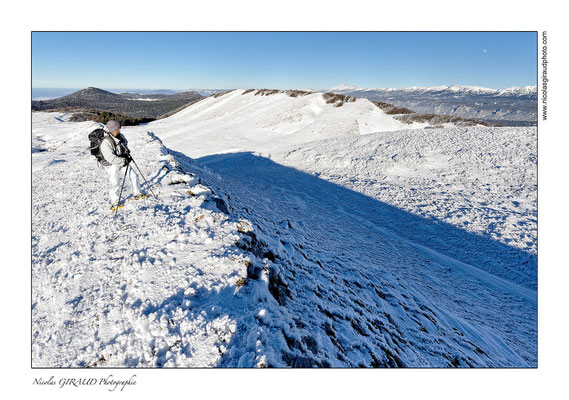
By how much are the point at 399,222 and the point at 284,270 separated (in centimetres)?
868

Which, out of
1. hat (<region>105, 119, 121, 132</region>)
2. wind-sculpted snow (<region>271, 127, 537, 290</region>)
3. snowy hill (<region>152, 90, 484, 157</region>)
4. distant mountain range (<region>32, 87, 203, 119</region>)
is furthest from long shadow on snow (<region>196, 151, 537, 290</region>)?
distant mountain range (<region>32, 87, 203, 119</region>)

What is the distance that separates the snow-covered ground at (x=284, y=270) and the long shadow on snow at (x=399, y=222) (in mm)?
84

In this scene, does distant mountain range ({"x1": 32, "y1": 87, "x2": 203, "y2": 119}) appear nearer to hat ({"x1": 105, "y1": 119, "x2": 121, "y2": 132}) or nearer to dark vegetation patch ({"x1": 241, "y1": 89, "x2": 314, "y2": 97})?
dark vegetation patch ({"x1": 241, "y1": 89, "x2": 314, "y2": 97})

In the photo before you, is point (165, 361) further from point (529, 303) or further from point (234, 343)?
point (529, 303)

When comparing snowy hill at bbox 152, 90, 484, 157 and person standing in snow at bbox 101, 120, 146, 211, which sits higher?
snowy hill at bbox 152, 90, 484, 157

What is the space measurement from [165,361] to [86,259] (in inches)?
125

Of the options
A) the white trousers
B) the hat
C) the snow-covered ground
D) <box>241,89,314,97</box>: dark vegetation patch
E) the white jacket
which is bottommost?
the snow-covered ground

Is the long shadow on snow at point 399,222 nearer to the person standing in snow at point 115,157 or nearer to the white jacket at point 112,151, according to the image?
the person standing in snow at point 115,157

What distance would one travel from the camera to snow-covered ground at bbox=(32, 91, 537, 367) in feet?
11.7

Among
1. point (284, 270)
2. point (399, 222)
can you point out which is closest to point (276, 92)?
point (399, 222)

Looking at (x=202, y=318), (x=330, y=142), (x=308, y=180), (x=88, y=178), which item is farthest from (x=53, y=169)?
(x=330, y=142)

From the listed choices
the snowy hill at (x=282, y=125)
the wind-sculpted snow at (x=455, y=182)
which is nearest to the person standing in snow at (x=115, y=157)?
the wind-sculpted snow at (x=455, y=182)

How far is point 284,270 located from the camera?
5.63 metres

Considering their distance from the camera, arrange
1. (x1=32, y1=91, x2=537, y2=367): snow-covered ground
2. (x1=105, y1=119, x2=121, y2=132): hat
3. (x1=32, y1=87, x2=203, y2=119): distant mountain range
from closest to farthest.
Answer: (x1=32, y1=91, x2=537, y2=367): snow-covered ground < (x1=105, y1=119, x2=121, y2=132): hat < (x1=32, y1=87, x2=203, y2=119): distant mountain range
